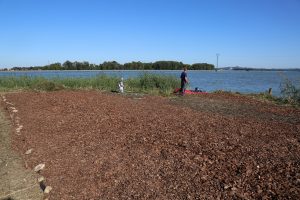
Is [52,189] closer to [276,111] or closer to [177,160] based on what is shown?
[177,160]

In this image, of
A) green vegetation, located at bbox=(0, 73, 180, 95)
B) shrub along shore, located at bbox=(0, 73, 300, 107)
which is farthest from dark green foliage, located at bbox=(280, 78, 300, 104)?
green vegetation, located at bbox=(0, 73, 180, 95)

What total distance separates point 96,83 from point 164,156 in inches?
843

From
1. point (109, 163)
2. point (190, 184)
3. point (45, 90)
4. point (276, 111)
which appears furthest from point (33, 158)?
point (45, 90)

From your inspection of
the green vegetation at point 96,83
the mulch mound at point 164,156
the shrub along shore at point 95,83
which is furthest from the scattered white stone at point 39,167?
the green vegetation at point 96,83

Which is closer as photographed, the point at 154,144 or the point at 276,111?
the point at 154,144

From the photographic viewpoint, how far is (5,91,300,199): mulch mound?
17.9ft

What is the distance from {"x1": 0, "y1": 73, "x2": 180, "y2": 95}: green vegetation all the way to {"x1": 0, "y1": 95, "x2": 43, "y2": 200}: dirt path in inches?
709

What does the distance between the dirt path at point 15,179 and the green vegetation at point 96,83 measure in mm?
18001

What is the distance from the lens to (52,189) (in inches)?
233

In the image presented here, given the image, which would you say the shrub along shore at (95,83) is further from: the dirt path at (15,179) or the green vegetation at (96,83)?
the dirt path at (15,179)

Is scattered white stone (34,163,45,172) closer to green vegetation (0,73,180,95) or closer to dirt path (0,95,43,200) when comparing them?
dirt path (0,95,43,200)

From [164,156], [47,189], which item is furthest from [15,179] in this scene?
[164,156]

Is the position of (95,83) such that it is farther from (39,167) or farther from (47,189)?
(47,189)

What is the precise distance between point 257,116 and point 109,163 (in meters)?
6.94
